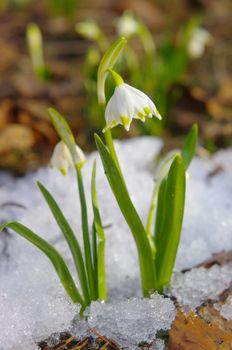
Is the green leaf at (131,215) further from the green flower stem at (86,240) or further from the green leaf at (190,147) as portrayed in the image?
the green leaf at (190,147)

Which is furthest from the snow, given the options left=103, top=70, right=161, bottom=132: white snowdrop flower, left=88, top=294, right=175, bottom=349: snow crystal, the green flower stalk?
left=103, top=70, right=161, bottom=132: white snowdrop flower

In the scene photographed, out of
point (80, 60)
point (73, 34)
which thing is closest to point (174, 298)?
point (80, 60)

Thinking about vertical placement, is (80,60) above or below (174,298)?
above

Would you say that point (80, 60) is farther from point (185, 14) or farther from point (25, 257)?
point (25, 257)

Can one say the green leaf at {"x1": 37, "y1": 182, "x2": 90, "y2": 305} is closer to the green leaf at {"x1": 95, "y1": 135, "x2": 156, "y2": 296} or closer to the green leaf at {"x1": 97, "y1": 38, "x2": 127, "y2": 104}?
the green leaf at {"x1": 95, "y1": 135, "x2": 156, "y2": 296}

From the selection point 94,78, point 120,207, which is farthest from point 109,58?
point 94,78

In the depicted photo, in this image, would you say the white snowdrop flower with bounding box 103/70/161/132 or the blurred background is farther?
the blurred background

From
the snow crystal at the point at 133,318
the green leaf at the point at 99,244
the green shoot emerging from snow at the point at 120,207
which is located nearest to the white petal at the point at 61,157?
the green shoot emerging from snow at the point at 120,207
